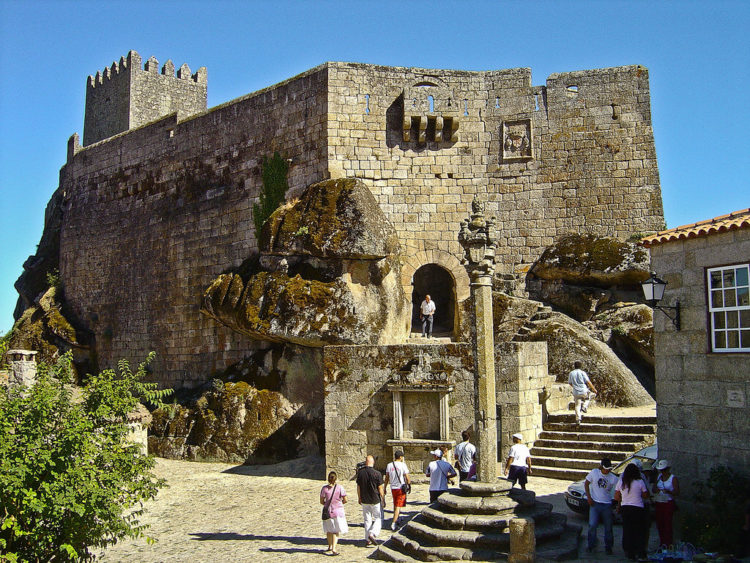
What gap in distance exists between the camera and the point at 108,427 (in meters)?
10.0

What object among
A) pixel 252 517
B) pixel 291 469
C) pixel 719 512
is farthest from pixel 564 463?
pixel 291 469

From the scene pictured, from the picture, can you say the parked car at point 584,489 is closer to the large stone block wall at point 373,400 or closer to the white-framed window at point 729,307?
the white-framed window at point 729,307

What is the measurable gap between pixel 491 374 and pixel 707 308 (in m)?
3.22

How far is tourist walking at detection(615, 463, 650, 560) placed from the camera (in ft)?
Result: 30.8

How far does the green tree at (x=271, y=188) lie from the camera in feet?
73.2

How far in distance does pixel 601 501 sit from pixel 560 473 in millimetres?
4364

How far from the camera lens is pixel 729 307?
10.4 m

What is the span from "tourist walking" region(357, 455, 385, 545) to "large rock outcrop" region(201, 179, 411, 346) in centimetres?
816

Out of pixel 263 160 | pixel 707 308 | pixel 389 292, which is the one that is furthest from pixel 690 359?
pixel 263 160

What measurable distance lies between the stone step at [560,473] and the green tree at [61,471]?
24.7ft

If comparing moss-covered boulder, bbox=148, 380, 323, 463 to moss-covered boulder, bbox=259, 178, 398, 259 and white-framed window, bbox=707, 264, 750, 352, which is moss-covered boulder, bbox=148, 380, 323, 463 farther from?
white-framed window, bbox=707, 264, 750, 352

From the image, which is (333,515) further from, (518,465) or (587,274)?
(587,274)

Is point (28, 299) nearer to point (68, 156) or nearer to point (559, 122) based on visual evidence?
point (68, 156)

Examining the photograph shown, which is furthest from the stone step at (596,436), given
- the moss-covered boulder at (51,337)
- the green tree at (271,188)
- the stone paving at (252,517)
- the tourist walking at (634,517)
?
the moss-covered boulder at (51,337)
